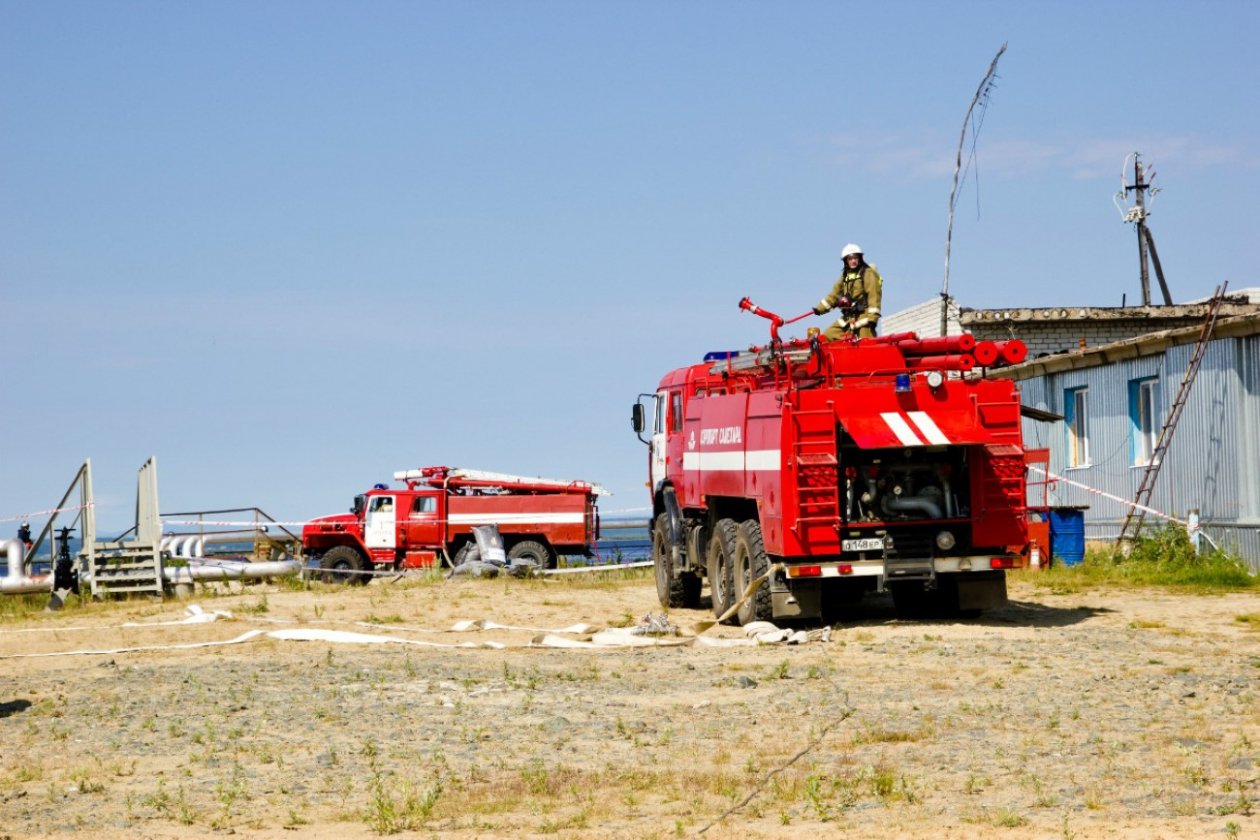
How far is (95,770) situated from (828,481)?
25.3ft

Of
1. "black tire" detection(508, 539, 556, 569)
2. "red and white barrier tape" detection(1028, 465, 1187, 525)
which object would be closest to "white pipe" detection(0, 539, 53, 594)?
"black tire" detection(508, 539, 556, 569)

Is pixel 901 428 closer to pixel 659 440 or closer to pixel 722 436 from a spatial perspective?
pixel 722 436

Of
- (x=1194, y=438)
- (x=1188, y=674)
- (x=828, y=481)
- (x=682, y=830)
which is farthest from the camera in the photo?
(x=1194, y=438)

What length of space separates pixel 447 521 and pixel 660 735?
78.5ft

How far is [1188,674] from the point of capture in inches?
482

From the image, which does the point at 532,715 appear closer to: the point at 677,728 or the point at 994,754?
the point at 677,728

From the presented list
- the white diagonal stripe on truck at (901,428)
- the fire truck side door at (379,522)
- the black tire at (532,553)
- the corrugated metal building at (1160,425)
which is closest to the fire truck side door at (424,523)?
the fire truck side door at (379,522)

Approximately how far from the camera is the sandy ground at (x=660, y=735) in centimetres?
791

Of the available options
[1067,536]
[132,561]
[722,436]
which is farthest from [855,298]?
[132,561]

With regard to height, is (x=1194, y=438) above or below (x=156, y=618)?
above

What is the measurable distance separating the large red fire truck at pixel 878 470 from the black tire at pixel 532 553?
666 inches

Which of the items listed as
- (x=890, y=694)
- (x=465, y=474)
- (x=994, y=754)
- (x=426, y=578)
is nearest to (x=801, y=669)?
(x=890, y=694)

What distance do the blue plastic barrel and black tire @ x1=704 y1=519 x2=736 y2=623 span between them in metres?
8.61

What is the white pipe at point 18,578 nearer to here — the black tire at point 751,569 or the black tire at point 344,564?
the black tire at point 344,564
